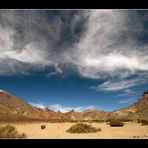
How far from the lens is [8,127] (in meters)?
17.2
